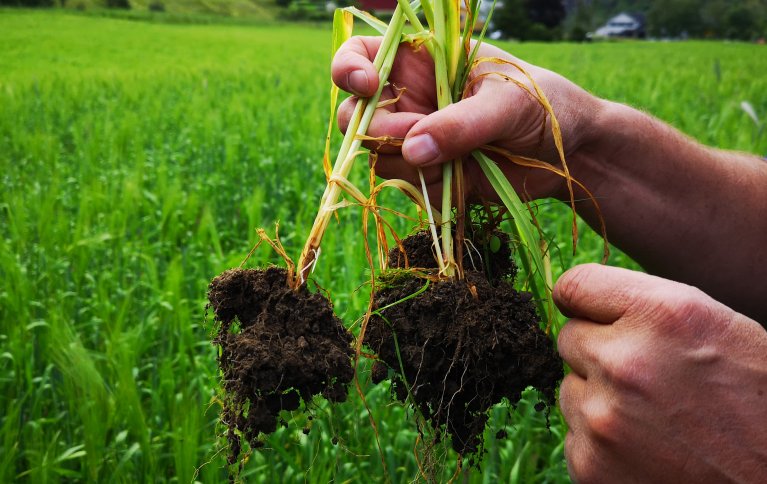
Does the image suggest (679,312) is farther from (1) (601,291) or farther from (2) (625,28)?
(2) (625,28)

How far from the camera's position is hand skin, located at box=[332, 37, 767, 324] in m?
1.23

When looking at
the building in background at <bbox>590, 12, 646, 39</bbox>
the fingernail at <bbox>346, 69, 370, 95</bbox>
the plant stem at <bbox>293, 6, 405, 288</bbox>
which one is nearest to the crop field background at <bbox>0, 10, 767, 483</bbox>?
the plant stem at <bbox>293, 6, 405, 288</bbox>

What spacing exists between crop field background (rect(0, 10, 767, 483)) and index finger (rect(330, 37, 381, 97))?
0.32 metres

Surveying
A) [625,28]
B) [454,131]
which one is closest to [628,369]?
[454,131]

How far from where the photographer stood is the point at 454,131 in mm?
1010

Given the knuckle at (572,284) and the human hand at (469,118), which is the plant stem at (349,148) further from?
the knuckle at (572,284)

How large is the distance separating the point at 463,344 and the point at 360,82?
47 cm

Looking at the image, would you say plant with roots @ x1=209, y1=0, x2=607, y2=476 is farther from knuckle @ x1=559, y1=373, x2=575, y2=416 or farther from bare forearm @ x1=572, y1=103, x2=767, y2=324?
bare forearm @ x1=572, y1=103, x2=767, y2=324

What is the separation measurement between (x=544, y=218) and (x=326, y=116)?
3.18 meters

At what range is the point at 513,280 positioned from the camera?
118 centimetres

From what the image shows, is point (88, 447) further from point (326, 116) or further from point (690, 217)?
point (326, 116)

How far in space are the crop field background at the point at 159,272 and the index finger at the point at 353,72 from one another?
32 cm

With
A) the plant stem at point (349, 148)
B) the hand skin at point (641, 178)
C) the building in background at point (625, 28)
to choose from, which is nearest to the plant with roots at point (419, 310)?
the plant stem at point (349, 148)

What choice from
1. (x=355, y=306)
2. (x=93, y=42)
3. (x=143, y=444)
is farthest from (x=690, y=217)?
(x=93, y=42)
